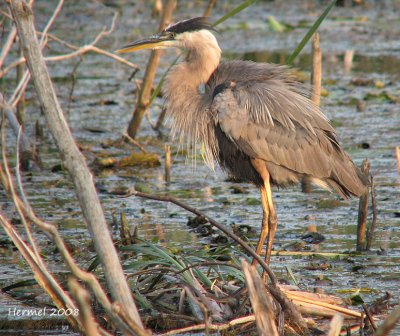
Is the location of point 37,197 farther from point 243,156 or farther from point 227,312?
point 227,312

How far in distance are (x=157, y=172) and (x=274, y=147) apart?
283 centimetres

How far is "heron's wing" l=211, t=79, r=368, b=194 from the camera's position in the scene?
5699 mm

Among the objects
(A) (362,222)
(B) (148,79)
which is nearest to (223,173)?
(B) (148,79)

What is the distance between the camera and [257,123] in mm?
5770

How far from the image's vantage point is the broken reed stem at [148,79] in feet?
28.0

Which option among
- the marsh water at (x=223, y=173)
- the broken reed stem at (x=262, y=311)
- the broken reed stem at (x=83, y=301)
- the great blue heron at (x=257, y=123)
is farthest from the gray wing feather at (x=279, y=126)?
the broken reed stem at (x=83, y=301)

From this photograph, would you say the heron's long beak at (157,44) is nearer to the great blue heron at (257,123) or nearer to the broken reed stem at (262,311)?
the great blue heron at (257,123)

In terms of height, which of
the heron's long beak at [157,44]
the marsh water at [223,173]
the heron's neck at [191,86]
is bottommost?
the marsh water at [223,173]

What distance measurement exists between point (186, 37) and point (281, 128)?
1.01m

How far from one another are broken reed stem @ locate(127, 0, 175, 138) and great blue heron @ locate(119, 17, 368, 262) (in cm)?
220

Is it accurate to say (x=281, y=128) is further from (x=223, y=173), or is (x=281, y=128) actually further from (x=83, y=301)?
(x=83, y=301)

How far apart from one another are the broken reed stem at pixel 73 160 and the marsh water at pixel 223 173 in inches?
60.0

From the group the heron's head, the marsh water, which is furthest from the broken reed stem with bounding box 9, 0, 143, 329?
the heron's head

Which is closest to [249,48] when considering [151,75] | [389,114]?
[389,114]
